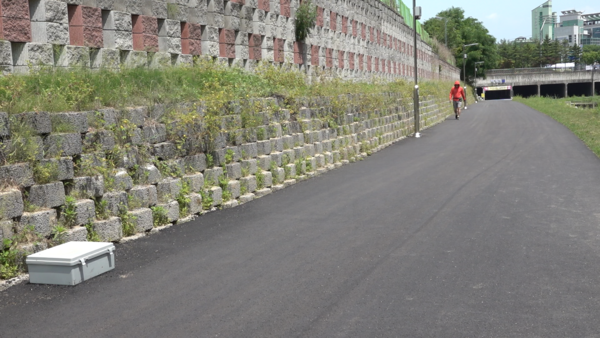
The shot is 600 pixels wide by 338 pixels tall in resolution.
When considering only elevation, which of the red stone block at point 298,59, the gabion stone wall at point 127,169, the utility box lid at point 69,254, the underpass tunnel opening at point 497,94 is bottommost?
the underpass tunnel opening at point 497,94

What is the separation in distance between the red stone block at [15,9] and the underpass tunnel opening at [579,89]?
127 m

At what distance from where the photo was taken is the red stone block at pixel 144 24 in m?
11.2

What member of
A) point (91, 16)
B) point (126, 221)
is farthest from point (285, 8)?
point (126, 221)

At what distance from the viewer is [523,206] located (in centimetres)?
977

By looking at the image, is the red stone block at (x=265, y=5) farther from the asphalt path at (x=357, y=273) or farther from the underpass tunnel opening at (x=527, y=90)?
the underpass tunnel opening at (x=527, y=90)

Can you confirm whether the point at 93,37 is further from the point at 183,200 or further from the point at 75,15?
the point at 183,200

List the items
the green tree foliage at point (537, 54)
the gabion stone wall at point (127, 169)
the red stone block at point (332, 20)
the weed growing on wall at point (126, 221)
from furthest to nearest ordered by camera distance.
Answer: the green tree foliage at point (537, 54) < the red stone block at point (332, 20) < the weed growing on wall at point (126, 221) < the gabion stone wall at point (127, 169)

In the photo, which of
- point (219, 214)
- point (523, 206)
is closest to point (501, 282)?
point (523, 206)

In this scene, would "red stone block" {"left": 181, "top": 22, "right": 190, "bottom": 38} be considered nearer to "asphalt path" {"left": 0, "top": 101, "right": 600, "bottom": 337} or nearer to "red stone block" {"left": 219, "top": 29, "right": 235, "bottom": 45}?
"red stone block" {"left": 219, "top": 29, "right": 235, "bottom": 45}

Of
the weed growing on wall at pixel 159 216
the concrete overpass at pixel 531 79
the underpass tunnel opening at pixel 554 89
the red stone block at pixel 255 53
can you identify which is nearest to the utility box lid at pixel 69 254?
the weed growing on wall at pixel 159 216

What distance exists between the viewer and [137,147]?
858 cm

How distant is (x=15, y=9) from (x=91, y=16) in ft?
4.90

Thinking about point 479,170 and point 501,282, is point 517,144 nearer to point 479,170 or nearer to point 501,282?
point 479,170

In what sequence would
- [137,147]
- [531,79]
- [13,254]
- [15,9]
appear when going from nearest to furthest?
[13,254]
[137,147]
[15,9]
[531,79]
